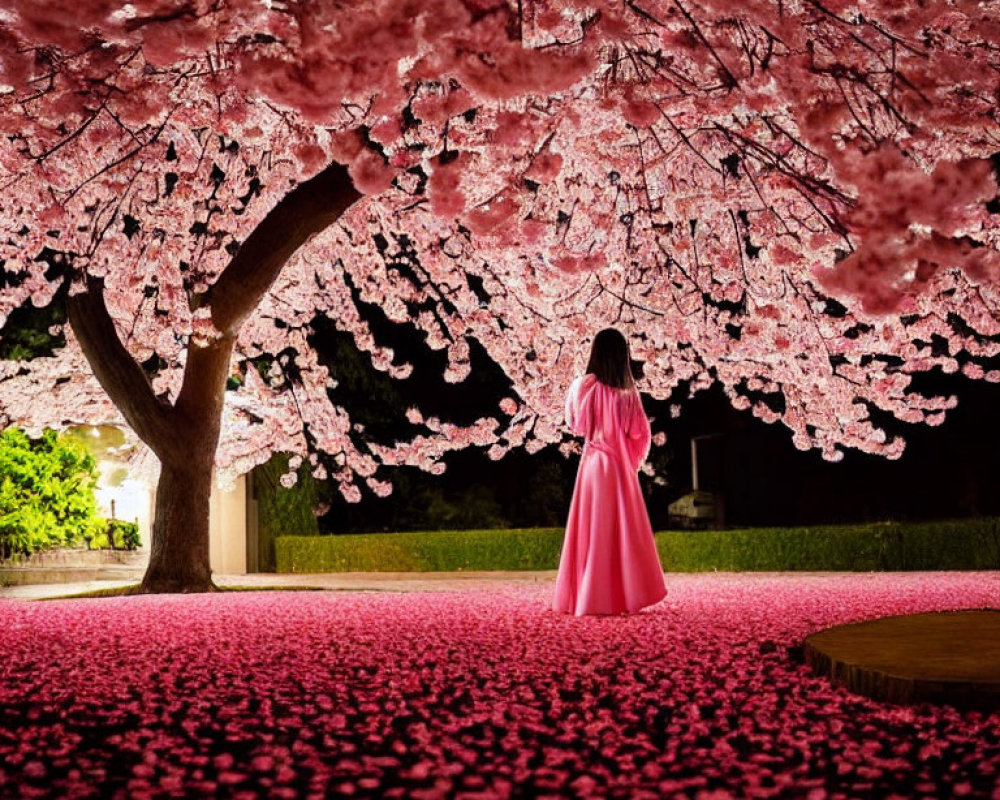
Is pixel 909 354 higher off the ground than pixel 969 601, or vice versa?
pixel 909 354

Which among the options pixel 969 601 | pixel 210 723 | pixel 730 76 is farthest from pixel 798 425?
pixel 210 723

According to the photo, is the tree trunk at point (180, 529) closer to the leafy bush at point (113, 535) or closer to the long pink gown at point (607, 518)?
the long pink gown at point (607, 518)

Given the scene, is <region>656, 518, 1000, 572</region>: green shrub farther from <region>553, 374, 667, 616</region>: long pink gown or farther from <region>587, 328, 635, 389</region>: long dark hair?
<region>587, 328, 635, 389</region>: long dark hair

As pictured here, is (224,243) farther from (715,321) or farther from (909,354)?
(909,354)

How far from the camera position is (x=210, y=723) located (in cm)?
407

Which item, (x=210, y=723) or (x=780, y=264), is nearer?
(x=210, y=723)

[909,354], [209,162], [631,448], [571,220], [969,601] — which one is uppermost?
[209,162]

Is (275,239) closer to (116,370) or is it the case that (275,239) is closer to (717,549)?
(116,370)

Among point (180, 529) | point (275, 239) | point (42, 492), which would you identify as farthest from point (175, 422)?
point (42, 492)

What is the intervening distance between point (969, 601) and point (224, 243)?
722 centimetres

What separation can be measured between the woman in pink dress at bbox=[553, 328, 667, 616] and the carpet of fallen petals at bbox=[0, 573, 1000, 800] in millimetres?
283

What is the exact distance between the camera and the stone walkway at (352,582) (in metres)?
13.4

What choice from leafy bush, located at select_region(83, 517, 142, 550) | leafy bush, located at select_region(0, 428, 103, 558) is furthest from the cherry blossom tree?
leafy bush, located at select_region(83, 517, 142, 550)

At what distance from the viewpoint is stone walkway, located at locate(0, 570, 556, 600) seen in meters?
13.4
